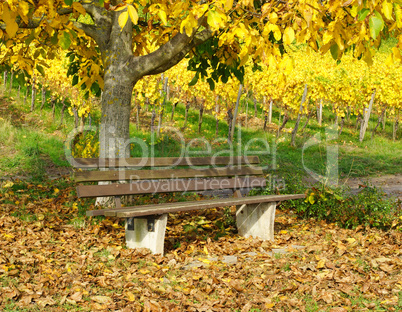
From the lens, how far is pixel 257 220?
507 cm

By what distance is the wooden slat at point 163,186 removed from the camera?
4020 mm

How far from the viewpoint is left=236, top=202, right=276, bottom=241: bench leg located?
16.3ft

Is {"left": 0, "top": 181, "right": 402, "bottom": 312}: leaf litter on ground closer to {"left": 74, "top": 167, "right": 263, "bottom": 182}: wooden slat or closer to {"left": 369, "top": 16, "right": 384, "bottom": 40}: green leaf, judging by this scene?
{"left": 74, "top": 167, "right": 263, "bottom": 182}: wooden slat

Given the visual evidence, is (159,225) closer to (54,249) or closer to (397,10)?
(54,249)

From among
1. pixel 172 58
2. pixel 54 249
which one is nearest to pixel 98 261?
pixel 54 249

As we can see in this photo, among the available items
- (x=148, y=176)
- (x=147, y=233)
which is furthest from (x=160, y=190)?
(x=147, y=233)

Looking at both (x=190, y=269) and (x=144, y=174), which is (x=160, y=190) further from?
(x=190, y=269)

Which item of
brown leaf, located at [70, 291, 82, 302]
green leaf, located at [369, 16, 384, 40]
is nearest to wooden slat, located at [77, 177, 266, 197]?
brown leaf, located at [70, 291, 82, 302]

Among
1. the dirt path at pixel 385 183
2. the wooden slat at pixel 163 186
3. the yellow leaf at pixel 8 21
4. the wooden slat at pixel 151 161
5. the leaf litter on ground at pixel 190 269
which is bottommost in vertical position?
the dirt path at pixel 385 183

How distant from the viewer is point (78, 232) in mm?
4668

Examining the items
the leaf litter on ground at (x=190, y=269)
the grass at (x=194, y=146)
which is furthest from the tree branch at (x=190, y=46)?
the grass at (x=194, y=146)

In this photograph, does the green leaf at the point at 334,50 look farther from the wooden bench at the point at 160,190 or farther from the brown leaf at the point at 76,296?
the brown leaf at the point at 76,296

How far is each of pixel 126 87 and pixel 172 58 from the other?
711mm

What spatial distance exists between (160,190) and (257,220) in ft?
4.16
